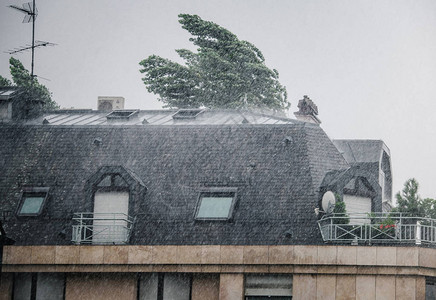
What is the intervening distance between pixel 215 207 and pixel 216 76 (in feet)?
73.2

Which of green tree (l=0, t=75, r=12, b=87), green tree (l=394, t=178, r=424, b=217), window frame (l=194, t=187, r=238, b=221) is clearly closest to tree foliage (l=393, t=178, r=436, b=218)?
green tree (l=394, t=178, r=424, b=217)

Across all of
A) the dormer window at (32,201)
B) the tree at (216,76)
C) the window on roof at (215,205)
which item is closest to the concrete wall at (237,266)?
the window on roof at (215,205)

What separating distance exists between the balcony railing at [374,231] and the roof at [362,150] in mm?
12197

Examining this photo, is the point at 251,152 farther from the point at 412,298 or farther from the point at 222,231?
the point at 412,298

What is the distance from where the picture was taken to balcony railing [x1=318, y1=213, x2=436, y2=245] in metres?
37.8

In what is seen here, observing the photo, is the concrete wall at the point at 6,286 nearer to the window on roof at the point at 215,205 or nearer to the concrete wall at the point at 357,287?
the window on roof at the point at 215,205

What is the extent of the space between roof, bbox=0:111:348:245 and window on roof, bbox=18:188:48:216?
0.27 meters

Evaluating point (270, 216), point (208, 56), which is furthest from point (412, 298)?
point (208, 56)

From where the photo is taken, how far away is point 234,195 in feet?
134

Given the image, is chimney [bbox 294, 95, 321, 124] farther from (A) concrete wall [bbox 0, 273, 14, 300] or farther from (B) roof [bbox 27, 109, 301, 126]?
(A) concrete wall [bbox 0, 273, 14, 300]

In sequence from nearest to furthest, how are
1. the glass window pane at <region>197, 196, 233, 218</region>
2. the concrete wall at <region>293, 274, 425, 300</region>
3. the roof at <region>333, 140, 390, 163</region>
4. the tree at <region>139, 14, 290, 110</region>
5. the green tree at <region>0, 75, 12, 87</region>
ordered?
the concrete wall at <region>293, 274, 425, 300</region>
the glass window pane at <region>197, 196, 233, 218</region>
the roof at <region>333, 140, 390, 163</region>
the tree at <region>139, 14, 290, 110</region>
the green tree at <region>0, 75, 12, 87</region>

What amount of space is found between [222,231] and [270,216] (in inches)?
71.2

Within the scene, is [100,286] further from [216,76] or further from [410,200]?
[216,76]

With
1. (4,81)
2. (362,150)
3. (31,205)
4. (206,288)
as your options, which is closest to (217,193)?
(206,288)
